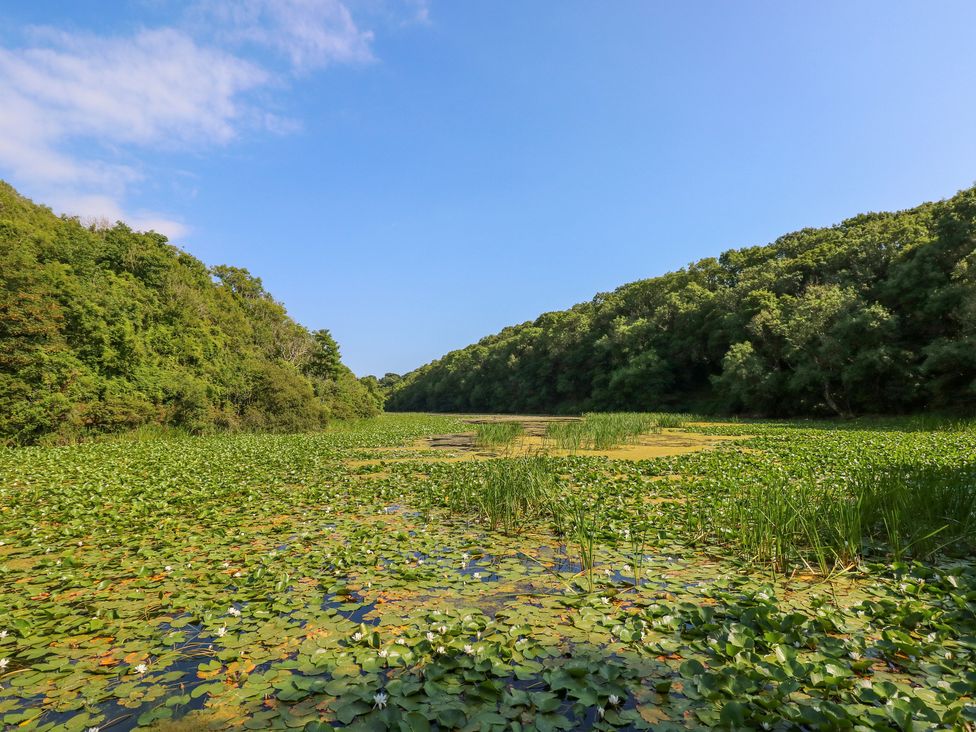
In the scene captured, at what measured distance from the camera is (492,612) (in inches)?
149

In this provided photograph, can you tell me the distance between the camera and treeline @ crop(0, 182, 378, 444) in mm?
15578

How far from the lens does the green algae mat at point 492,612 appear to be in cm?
254

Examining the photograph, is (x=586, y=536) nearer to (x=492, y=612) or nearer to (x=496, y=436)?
(x=492, y=612)

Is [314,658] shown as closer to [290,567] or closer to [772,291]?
[290,567]

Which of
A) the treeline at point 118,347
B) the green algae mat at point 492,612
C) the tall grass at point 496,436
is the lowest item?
the green algae mat at point 492,612

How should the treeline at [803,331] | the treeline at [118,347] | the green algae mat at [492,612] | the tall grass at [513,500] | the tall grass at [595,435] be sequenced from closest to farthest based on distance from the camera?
the green algae mat at [492,612] → the tall grass at [513,500] → the tall grass at [595,435] → the treeline at [118,347] → the treeline at [803,331]

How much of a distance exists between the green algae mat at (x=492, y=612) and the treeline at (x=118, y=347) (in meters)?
10.9

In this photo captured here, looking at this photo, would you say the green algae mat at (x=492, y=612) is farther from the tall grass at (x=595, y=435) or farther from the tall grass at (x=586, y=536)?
the tall grass at (x=595, y=435)

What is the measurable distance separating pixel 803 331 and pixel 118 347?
113ft

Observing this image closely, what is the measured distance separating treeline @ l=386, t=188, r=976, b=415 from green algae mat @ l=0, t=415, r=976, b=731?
19602 millimetres

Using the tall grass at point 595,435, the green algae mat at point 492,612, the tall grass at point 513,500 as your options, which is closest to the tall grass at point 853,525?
the green algae mat at point 492,612

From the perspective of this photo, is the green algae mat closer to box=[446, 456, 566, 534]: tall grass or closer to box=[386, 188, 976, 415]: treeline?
box=[446, 456, 566, 534]: tall grass

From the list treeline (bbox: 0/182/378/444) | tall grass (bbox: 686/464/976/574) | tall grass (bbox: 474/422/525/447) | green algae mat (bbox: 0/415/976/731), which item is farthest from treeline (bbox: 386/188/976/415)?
treeline (bbox: 0/182/378/444)

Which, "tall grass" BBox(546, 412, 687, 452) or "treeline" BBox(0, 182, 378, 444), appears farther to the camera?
"treeline" BBox(0, 182, 378, 444)
